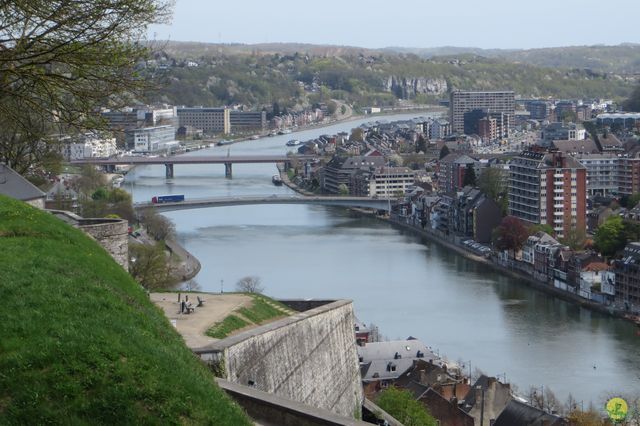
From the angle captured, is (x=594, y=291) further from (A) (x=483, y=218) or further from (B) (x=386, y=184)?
(B) (x=386, y=184)

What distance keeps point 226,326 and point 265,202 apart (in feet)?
51.3

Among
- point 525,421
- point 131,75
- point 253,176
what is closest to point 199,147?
point 253,176

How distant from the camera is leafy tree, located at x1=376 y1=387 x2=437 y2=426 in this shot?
20.4ft

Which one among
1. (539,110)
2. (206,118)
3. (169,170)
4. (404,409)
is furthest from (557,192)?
(206,118)

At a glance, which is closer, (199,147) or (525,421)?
(525,421)

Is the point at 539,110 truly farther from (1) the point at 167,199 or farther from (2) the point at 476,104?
(1) the point at 167,199

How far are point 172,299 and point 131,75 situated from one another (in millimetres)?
1504

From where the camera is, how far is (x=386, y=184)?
23344mm

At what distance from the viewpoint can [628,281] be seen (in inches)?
481

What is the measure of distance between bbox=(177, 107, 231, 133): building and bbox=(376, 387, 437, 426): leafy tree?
3638cm

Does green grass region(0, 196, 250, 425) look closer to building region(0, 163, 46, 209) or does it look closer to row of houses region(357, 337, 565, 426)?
building region(0, 163, 46, 209)

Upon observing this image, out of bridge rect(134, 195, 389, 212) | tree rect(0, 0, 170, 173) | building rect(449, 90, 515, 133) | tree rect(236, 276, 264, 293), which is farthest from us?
building rect(449, 90, 515, 133)

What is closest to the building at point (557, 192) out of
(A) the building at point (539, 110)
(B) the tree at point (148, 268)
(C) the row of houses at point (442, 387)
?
(B) the tree at point (148, 268)

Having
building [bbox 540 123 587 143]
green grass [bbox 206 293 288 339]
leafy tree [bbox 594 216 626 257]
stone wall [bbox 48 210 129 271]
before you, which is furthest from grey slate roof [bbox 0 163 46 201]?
building [bbox 540 123 587 143]
